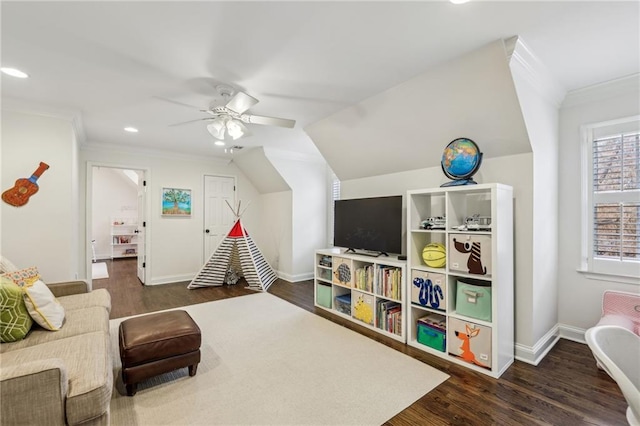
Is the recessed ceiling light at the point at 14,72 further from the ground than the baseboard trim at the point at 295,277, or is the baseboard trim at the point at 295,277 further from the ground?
the recessed ceiling light at the point at 14,72

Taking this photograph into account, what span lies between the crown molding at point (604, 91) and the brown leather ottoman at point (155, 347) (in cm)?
417

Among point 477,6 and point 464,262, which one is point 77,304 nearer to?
point 464,262

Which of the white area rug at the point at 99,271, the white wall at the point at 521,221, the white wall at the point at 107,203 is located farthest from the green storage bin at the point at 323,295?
the white wall at the point at 107,203

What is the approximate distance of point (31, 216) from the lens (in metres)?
3.17

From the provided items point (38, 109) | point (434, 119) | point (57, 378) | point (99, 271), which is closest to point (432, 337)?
point (434, 119)

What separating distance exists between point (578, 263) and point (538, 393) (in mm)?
1584

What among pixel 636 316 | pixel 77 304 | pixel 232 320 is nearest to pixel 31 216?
pixel 77 304

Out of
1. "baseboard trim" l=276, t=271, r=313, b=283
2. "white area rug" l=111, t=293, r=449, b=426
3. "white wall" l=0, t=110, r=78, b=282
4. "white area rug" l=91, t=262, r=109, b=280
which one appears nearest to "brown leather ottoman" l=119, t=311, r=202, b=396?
"white area rug" l=111, t=293, r=449, b=426

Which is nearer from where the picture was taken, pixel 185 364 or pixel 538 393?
pixel 538 393

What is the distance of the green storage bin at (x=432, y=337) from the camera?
105 inches

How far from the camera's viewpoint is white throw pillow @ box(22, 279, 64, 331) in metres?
1.98

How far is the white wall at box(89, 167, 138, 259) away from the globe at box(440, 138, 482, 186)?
920 cm

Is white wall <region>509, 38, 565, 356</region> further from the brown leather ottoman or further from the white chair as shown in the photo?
the brown leather ottoman

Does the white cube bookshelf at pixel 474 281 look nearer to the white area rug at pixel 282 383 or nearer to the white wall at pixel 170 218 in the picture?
the white area rug at pixel 282 383
